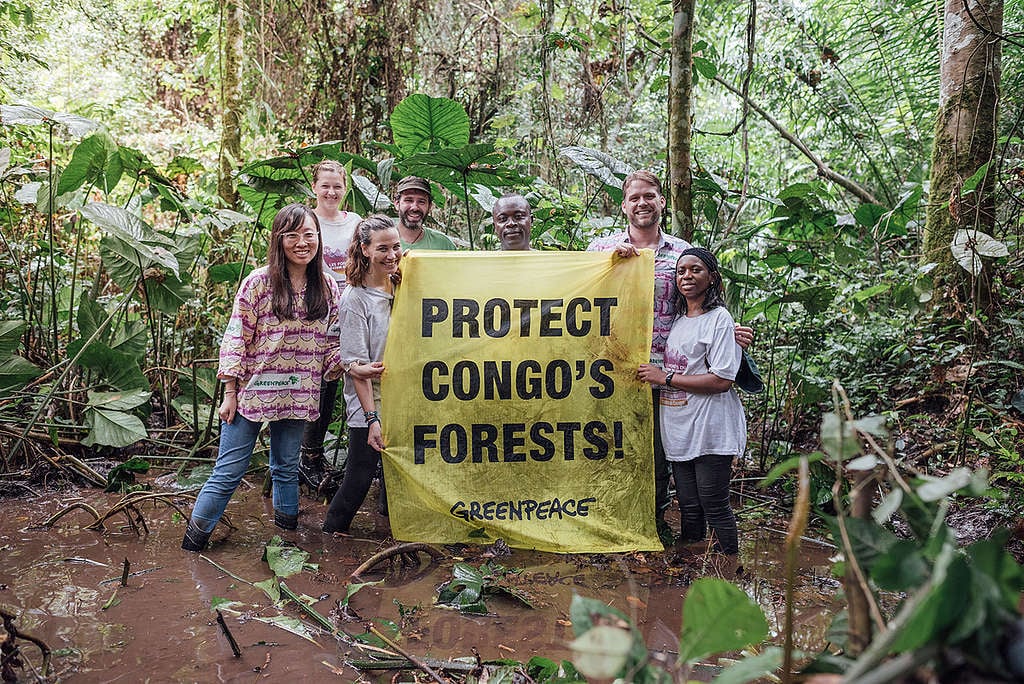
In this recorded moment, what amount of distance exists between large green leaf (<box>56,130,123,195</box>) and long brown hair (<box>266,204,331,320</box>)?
109 centimetres

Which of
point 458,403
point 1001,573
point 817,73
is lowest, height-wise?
point 458,403

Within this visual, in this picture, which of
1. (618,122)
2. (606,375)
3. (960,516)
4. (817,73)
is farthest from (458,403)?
(618,122)

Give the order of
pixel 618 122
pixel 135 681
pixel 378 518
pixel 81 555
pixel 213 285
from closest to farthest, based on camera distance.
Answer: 1. pixel 135 681
2. pixel 81 555
3. pixel 378 518
4. pixel 213 285
5. pixel 618 122

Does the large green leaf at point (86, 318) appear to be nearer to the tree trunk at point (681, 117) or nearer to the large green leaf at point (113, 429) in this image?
the large green leaf at point (113, 429)

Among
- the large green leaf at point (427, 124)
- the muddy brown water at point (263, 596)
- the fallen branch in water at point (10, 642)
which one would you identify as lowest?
the muddy brown water at point (263, 596)

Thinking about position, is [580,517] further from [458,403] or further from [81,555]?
[81,555]

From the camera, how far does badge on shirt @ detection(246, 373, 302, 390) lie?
3.14m

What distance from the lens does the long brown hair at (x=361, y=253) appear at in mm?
3227

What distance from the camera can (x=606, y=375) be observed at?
128 inches

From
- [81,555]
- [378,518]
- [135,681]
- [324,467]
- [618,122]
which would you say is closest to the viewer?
[135,681]

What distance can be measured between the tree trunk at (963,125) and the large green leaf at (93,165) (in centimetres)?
420

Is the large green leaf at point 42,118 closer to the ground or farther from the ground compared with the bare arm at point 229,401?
farther from the ground

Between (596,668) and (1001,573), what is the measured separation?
1.19 ft

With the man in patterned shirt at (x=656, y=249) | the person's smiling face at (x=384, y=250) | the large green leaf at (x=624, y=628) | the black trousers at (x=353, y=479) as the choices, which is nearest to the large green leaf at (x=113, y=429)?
the black trousers at (x=353, y=479)
